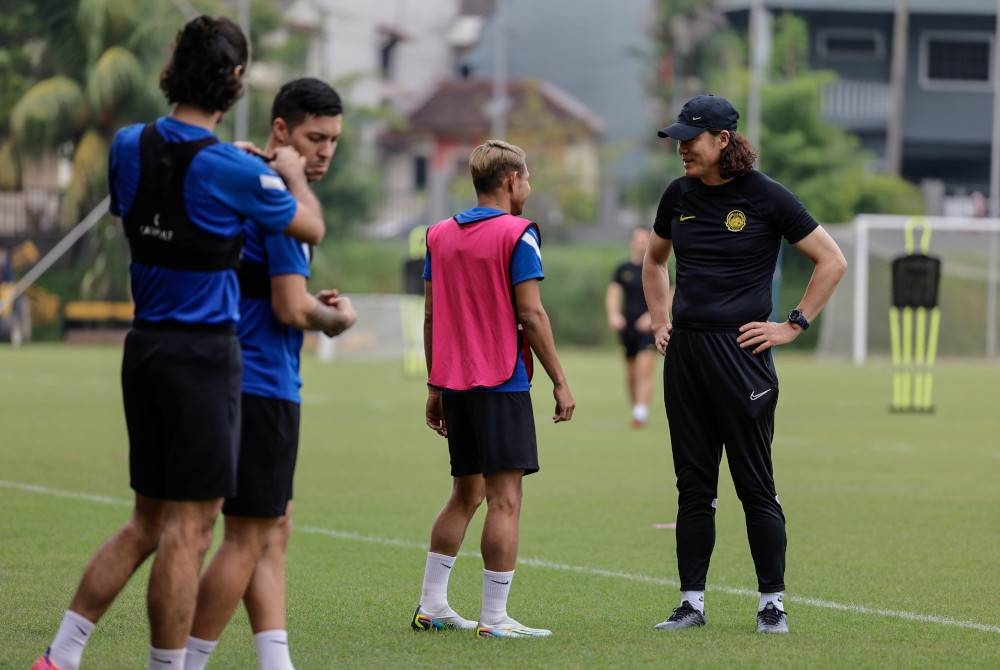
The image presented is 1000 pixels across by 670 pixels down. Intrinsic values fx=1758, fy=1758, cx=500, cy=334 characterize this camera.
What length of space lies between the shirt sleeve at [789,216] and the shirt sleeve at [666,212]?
17.7 inches

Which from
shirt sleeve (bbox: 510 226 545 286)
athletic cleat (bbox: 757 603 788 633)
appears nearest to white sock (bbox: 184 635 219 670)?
shirt sleeve (bbox: 510 226 545 286)

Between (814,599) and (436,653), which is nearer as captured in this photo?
(436,653)

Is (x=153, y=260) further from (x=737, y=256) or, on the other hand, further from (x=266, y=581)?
(x=737, y=256)

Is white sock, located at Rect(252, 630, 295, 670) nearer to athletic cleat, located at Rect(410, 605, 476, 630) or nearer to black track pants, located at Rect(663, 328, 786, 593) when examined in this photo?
athletic cleat, located at Rect(410, 605, 476, 630)

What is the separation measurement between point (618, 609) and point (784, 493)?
17.5 ft

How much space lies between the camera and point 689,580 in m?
7.47

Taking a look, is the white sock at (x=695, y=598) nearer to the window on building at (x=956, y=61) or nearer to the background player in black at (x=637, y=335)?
the background player in black at (x=637, y=335)

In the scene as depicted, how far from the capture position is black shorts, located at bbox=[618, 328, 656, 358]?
19156mm

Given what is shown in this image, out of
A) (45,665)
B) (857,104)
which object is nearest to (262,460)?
(45,665)

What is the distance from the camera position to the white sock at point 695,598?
294 inches

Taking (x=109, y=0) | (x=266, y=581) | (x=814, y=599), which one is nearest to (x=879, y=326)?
(x=109, y=0)

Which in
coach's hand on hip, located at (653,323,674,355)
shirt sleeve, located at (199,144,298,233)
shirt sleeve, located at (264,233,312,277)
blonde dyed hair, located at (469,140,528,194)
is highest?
blonde dyed hair, located at (469,140,528,194)

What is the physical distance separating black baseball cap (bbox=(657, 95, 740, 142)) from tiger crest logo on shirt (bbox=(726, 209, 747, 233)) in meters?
0.36

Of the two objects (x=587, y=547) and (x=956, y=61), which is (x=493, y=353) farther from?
(x=956, y=61)
